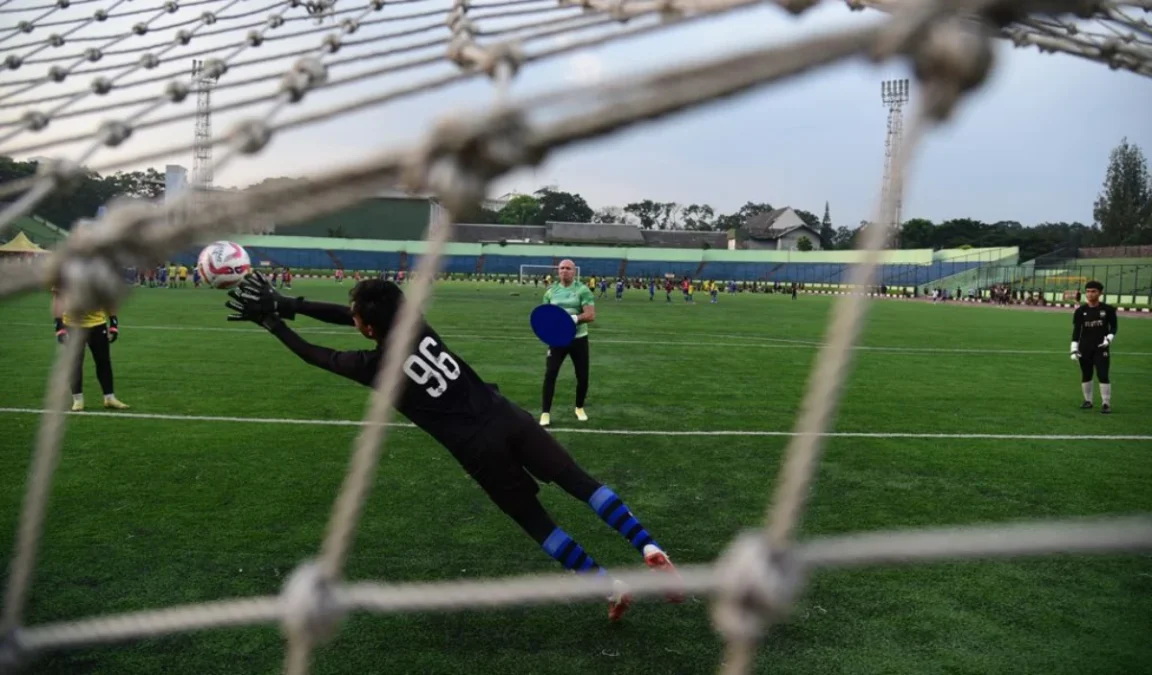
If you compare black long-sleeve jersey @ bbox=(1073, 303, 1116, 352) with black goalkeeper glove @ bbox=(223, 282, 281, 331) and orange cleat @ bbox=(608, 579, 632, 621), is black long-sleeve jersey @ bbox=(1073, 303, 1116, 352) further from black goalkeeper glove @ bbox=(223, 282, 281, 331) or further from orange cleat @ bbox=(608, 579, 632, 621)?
black goalkeeper glove @ bbox=(223, 282, 281, 331)

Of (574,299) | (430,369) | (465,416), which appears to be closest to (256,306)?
(430,369)

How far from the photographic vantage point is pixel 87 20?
569cm

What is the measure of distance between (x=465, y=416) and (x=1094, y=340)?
920 centimetres

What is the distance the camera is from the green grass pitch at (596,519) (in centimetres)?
352

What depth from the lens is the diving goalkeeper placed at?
13.0 ft

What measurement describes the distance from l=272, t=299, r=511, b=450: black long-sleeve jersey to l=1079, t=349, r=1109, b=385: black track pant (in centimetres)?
882

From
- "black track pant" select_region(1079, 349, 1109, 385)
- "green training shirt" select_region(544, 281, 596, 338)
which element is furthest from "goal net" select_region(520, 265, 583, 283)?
"green training shirt" select_region(544, 281, 596, 338)

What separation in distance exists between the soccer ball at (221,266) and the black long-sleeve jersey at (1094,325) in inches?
386

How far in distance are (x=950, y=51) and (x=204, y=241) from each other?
1504 mm

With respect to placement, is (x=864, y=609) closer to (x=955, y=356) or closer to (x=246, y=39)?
(x=246, y=39)

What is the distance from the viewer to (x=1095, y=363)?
33.6ft

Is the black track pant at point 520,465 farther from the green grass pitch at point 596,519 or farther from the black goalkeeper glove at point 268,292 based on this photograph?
the black goalkeeper glove at point 268,292

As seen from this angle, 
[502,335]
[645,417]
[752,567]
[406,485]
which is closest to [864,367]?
[645,417]

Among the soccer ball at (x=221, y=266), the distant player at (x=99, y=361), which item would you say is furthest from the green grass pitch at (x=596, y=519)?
the soccer ball at (x=221, y=266)
